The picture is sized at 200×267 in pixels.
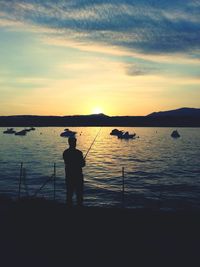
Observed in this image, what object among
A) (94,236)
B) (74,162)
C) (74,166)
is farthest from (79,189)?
(94,236)

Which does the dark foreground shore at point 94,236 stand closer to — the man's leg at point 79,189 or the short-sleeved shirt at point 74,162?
the man's leg at point 79,189

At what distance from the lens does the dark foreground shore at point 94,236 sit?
8.14 metres

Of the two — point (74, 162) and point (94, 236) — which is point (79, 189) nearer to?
point (74, 162)

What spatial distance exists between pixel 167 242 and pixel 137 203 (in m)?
15.9

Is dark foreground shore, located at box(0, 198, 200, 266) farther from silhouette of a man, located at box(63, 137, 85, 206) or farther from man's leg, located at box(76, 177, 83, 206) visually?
silhouette of a man, located at box(63, 137, 85, 206)

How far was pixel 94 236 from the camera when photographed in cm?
950

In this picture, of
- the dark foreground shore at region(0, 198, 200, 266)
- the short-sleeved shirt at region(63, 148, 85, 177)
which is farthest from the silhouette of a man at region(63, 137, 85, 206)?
the dark foreground shore at region(0, 198, 200, 266)

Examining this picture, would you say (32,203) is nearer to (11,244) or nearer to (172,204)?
(11,244)

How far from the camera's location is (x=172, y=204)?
24.6 meters

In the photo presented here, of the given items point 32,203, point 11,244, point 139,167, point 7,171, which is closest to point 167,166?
point 139,167

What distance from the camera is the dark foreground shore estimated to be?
814cm

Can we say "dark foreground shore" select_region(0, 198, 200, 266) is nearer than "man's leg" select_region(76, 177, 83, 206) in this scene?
Yes

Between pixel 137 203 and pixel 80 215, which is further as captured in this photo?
pixel 137 203

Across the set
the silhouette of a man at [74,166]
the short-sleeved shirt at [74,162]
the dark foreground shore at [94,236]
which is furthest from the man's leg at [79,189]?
the dark foreground shore at [94,236]
